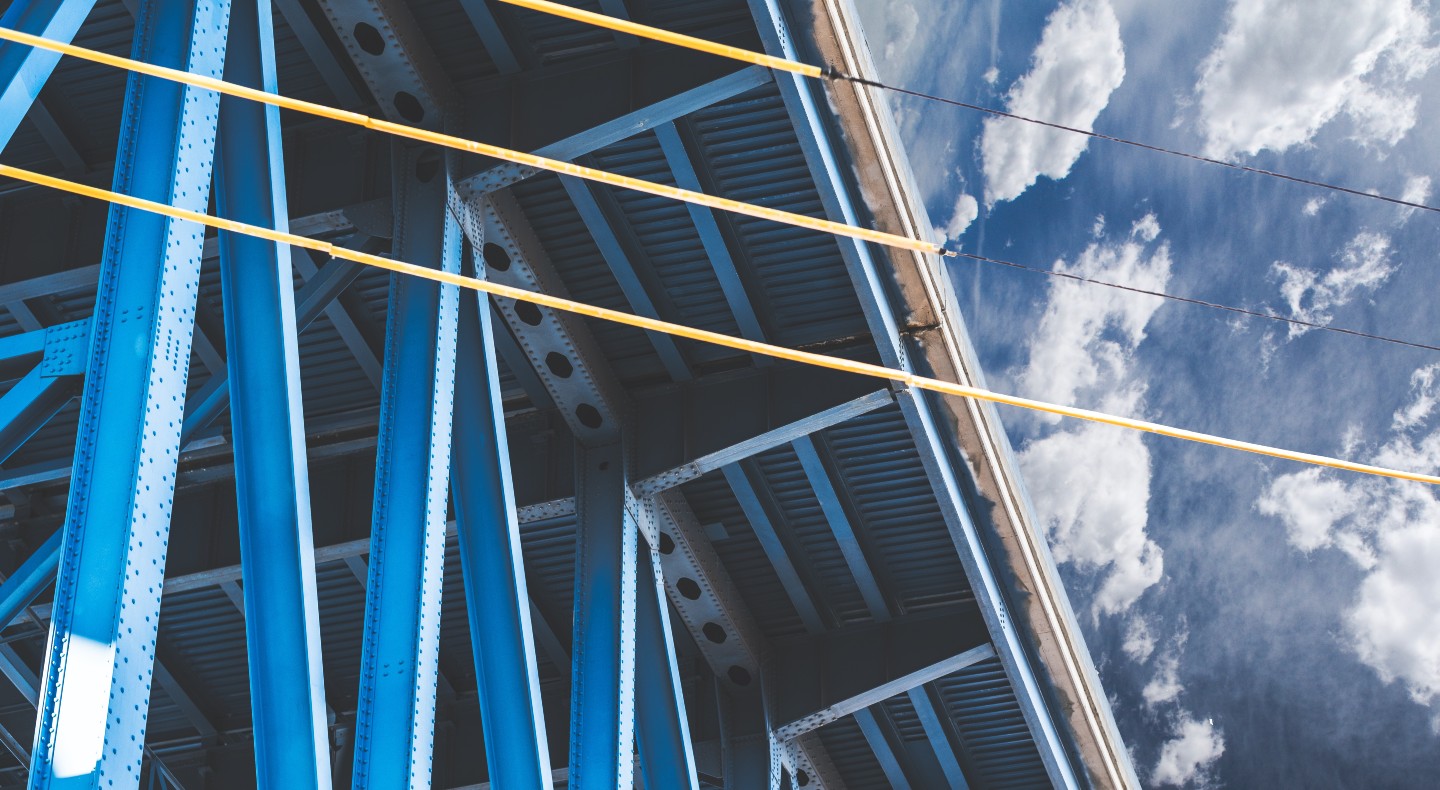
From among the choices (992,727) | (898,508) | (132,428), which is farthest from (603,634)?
(992,727)

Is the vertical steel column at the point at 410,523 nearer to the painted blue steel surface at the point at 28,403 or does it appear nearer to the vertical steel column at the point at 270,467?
the vertical steel column at the point at 270,467

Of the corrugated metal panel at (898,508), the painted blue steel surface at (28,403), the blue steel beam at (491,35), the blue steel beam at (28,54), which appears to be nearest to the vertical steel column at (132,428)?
the painted blue steel surface at (28,403)

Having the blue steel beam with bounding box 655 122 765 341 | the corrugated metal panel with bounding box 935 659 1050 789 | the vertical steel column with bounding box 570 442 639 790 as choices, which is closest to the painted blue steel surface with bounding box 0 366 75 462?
the blue steel beam with bounding box 655 122 765 341

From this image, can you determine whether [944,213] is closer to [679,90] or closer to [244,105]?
[679,90]

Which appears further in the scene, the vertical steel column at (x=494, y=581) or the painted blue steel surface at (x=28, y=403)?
the vertical steel column at (x=494, y=581)

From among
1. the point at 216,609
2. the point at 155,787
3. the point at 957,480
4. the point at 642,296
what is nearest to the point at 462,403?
the point at 642,296

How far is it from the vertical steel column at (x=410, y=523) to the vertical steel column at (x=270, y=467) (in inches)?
36.2

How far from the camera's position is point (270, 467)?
9.70 metres

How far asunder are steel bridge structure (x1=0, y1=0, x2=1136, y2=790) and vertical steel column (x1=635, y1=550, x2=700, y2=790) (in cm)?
4

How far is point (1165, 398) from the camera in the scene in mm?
47125

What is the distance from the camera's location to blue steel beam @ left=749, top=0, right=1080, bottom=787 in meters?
12.8

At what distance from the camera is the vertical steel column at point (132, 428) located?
7.46 meters

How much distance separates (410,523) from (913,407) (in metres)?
5.57

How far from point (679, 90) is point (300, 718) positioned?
6.10m
